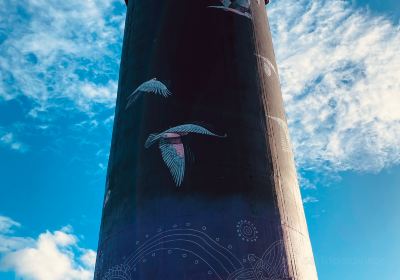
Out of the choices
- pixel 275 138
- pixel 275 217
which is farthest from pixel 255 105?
pixel 275 217

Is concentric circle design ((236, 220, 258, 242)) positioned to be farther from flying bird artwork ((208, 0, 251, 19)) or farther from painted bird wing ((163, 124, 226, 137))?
flying bird artwork ((208, 0, 251, 19))

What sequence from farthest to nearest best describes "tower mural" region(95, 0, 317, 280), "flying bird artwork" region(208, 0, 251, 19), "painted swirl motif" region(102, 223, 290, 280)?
1. "flying bird artwork" region(208, 0, 251, 19)
2. "tower mural" region(95, 0, 317, 280)
3. "painted swirl motif" region(102, 223, 290, 280)

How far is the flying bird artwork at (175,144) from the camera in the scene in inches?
541

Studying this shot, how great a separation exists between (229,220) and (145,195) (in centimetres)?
265

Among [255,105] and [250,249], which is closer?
[250,249]

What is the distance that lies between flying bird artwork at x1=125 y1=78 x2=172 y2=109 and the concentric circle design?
5.05 metres

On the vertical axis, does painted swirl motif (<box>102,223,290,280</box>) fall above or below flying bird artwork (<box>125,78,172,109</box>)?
below

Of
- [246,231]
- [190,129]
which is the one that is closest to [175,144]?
[190,129]

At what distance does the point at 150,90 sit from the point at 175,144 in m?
2.56

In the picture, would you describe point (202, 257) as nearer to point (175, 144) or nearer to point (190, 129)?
point (175, 144)

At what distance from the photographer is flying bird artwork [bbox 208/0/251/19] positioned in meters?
18.1

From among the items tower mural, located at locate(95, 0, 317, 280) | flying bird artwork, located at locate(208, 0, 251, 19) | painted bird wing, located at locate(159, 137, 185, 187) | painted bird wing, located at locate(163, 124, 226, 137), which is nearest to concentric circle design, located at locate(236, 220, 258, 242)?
tower mural, located at locate(95, 0, 317, 280)

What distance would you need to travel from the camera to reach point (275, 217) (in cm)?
1375

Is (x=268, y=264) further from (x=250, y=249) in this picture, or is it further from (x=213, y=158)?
(x=213, y=158)
